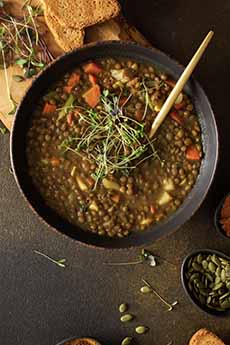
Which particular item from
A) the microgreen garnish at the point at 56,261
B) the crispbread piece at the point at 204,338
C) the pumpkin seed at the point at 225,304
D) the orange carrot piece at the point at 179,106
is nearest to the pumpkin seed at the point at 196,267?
the pumpkin seed at the point at 225,304

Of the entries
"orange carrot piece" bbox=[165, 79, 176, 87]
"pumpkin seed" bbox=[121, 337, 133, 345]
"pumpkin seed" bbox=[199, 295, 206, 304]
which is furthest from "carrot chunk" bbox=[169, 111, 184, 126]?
"pumpkin seed" bbox=[121, 337, 133, 345]

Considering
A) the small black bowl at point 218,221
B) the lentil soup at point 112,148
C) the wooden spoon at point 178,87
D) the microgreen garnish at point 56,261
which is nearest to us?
the wooden spoon at point 178,87

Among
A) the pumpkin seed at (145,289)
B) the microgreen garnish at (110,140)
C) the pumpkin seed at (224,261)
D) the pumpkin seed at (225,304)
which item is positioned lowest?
the pumpkin seed at (145,289)

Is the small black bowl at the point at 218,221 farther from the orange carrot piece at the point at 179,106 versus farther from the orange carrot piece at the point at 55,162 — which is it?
the orange carrot piece at the point at 55,162

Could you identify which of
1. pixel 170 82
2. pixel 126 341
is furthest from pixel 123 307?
pixel 170 82

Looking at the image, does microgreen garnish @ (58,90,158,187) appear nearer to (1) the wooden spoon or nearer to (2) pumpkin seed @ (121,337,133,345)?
(1) the wooden spoon

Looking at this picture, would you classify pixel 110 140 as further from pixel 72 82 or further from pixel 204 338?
pixel 204 338

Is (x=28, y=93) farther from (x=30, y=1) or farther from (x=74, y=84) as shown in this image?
(x=30, y=1)

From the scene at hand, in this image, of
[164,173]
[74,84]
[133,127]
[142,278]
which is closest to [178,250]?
[142,278]
